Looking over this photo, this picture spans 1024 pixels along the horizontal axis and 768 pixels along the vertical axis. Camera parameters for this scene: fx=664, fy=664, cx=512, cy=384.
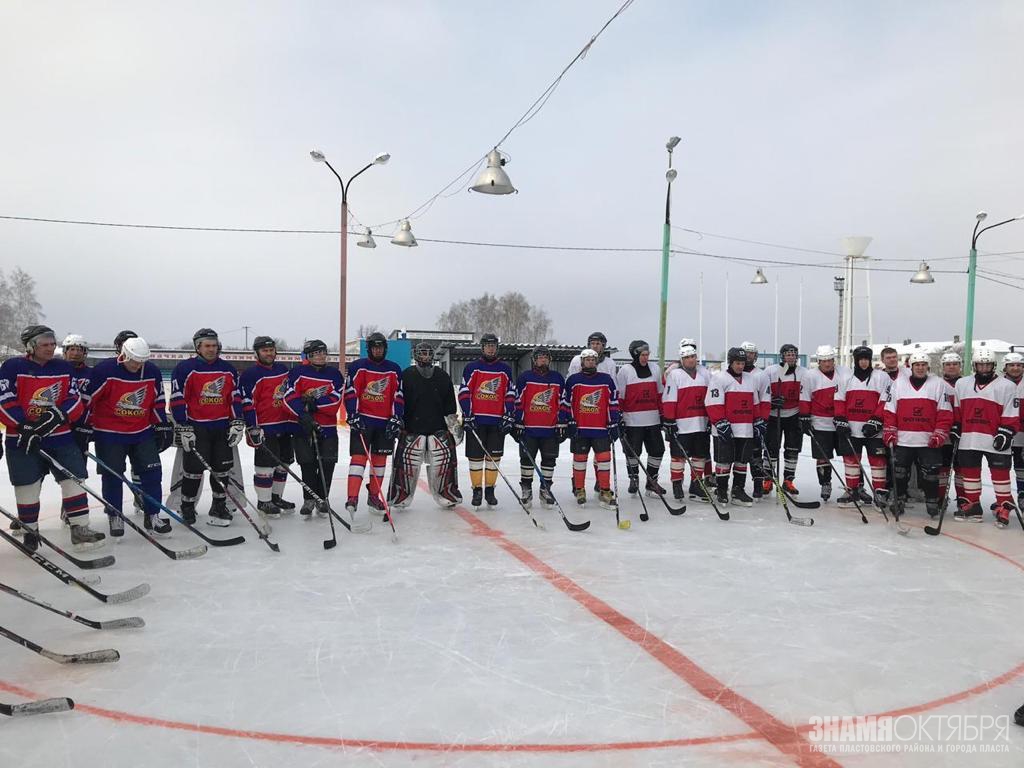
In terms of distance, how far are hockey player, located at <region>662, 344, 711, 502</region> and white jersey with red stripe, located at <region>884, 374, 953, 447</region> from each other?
Result: 153 cm

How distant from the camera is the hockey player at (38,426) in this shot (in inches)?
158

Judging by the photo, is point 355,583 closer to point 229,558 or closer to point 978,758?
point 229,558

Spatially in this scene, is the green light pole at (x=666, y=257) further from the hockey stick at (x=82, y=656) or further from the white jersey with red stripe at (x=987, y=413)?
the hockey stick at (x=82, y=656)

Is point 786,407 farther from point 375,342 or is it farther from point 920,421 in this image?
point 375,342

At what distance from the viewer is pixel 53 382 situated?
13.7 ft

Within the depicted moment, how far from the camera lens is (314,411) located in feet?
17.3

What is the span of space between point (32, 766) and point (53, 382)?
2.95 m

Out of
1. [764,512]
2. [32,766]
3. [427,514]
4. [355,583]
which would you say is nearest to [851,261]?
[764,512]

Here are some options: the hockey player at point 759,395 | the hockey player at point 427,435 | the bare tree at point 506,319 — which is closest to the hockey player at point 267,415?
the hockey player at point 427,435

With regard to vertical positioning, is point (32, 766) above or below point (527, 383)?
below

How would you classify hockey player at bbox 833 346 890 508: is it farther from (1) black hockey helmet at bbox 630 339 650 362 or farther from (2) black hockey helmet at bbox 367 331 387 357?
(2) black hockey helmet at bbox 367 331 387 357

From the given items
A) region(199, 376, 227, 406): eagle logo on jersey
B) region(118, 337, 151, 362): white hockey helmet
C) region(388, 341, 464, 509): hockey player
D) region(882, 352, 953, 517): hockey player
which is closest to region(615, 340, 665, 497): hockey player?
region(388, 341, 464, 509): hockey player

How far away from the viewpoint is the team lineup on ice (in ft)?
7.11

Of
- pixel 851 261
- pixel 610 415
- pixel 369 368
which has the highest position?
pixel 851 261
